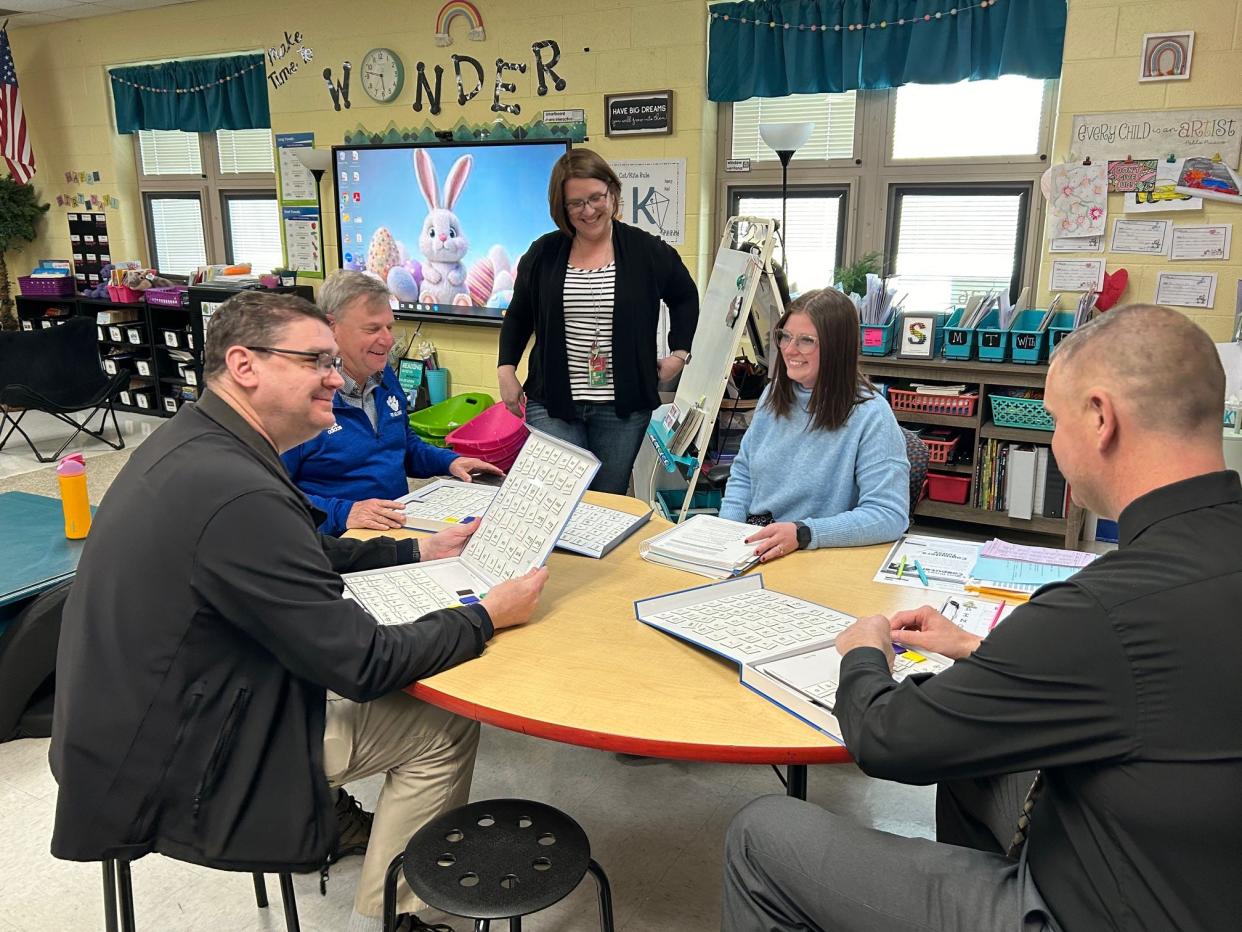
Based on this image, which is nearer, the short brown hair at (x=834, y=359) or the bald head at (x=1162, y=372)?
the bald head at (x=1162, y=372)

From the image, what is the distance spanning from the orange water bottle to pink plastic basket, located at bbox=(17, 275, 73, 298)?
493cm

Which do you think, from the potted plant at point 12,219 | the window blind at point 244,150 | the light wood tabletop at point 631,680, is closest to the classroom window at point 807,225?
the light wood tabletop at point 631,680

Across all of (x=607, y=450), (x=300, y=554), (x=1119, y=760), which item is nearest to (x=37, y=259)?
(x=607, y=450)

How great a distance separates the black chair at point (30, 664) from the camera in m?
2.09

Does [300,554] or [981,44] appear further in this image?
[981,44]

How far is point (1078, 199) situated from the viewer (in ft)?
12.4

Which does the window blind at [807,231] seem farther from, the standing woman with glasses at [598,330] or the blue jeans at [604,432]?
the blue jeans at [604,432]

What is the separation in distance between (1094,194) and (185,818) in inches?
152

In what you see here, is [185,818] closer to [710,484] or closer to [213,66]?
[710,484]

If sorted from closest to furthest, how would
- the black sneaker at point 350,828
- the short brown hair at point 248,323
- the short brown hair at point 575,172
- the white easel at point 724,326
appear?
the short brown hair at point 248,323 → the black sneaker at point 350,828 → the short brown hair at point 575,172 → the white easel at point 724,326

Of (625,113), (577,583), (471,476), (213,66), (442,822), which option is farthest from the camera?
(213,66)

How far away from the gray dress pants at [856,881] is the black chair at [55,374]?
5.20 m

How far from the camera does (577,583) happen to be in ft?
5.92

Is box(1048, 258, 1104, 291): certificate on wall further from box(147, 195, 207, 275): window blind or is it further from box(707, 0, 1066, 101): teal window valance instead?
box(147, 195, 207, 275): window blind
